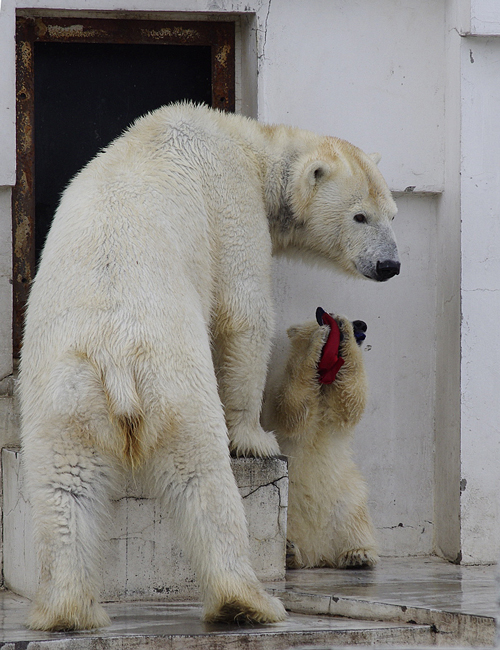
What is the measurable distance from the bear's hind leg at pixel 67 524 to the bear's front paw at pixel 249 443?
0.98 metres

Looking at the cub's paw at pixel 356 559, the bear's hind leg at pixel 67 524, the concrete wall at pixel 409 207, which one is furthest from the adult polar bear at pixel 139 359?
the cub's paw at pixel 356 559

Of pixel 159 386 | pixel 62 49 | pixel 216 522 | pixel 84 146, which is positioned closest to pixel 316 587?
pixel 216 522

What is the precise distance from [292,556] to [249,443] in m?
0.77

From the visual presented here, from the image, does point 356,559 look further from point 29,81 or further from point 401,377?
point 29,81

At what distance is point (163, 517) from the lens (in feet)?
14.3

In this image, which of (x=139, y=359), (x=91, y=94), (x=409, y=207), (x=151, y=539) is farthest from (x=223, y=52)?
(x=151, y=539)

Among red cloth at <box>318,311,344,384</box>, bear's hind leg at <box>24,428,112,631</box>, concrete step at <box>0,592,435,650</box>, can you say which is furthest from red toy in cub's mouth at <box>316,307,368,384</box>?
bear's hind leg at <box>24,428,112,631</box>

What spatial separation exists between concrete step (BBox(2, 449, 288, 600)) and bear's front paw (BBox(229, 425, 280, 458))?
0.04 metres

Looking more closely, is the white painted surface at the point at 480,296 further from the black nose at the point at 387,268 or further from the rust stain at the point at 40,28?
the rust stain at the point at 40,28

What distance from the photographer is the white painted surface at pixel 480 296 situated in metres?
5.13

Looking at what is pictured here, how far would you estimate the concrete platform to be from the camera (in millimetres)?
3518

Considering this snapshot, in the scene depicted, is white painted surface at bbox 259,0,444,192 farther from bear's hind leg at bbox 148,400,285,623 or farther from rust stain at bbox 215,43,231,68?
bear's hind leg at bbox 148,400,285,623

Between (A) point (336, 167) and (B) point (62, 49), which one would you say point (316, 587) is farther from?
(B) point (62, 49)

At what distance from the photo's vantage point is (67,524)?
342cm
